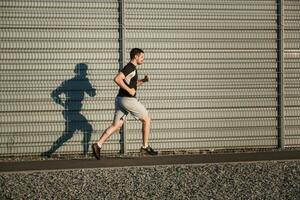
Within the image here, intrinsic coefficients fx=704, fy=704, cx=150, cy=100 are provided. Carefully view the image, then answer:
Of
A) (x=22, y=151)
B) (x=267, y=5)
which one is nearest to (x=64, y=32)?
(x=22, y=151)

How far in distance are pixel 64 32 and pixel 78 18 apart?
0.33 metres

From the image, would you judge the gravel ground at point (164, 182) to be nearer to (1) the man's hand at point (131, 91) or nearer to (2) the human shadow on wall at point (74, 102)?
(1) the man's hand at point (131, 91)

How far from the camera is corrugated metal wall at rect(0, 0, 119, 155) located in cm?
1162

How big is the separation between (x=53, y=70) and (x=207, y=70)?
2.66 meters

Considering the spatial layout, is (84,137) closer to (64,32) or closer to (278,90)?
(64,32)

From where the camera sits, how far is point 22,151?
461 inches

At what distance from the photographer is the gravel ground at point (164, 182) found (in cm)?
793

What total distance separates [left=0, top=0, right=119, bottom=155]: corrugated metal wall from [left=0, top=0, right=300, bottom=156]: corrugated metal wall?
0.7 inches

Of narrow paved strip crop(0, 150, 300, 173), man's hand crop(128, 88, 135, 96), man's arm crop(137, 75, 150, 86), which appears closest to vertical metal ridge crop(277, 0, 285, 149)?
narrow paved strip crop(0, 150, 300, 173)

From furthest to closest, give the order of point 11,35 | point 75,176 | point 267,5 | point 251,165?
1. point 267,5
2. point 11,35
3. point 251,165
4. point 75,176

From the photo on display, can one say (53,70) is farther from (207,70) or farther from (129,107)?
(207,70)

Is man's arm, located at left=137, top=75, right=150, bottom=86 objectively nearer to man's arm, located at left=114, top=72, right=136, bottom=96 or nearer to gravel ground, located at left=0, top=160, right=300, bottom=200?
man's arm, located at left=114, top=72, right=136, bottom=96

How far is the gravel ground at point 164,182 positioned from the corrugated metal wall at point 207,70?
227 centimetres

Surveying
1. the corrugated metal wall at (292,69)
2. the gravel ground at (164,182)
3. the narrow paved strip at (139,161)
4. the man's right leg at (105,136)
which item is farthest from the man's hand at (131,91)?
the corrugated metal wall at (292,69)
